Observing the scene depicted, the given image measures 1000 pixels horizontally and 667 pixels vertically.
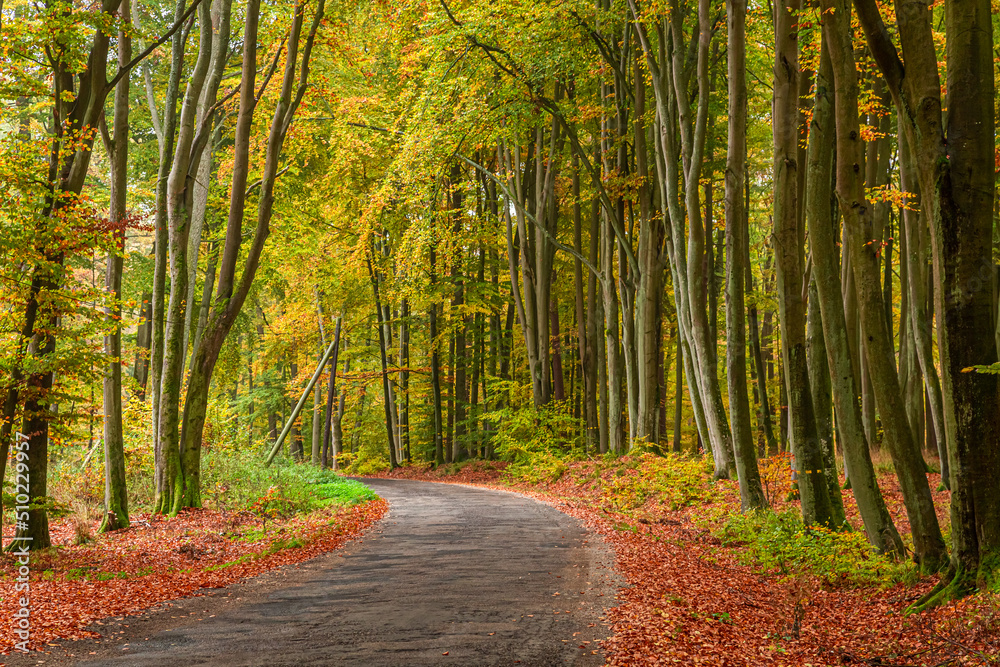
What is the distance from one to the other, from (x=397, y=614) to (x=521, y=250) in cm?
1695

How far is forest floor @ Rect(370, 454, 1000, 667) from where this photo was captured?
491 centimetres

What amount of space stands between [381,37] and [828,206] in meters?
16.3

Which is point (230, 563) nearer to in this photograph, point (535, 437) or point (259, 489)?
point (259, 489)

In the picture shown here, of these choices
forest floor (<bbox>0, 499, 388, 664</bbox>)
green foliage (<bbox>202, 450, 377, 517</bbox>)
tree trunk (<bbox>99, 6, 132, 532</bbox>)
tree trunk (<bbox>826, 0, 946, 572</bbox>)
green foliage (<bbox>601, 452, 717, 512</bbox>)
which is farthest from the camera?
green foliage (<bbox>202, 450, 377, 517</bbox>)

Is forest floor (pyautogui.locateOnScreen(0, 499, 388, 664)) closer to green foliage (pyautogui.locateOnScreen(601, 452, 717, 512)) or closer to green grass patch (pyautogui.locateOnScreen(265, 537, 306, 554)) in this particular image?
green grass patch (pyautogui.locateOnScreen(265, 537, 306, 554))

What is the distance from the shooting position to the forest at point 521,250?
6.71m

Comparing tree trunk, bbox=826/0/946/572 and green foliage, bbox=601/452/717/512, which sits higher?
tree trunk, bbox=826/0/946/572

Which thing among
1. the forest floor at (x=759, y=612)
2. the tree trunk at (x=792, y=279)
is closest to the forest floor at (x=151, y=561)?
the forest floor at (x=759, y=612)

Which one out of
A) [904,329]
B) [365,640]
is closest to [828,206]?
[365,640]

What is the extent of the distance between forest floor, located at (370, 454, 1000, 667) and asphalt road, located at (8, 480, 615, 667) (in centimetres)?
40

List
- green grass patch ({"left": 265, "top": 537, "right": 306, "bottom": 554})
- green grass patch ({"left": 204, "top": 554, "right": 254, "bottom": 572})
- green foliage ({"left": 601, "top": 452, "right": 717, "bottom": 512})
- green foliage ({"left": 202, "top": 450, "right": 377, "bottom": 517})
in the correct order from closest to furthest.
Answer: green grass patch ({"left": 204, "top": 554, "right": 254, "bottom": 572}), green grass patch ({"left": 265, "top": 537, "right": 306, "bottom": 554}), green foliage ({"left": 601, "top": 452, "right": 717, "bottom": 512}), green foliage ({"left": 202, "top": 450, "right": 377, "bottom": 517})

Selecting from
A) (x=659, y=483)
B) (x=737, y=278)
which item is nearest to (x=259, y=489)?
(x=659, y=483)

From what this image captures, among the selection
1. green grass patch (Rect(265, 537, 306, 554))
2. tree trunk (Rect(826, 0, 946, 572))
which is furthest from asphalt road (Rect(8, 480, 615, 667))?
tree trunk (Rect(826, 0, 946, 572))

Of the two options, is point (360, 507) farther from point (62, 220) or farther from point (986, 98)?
point (986, 98)
